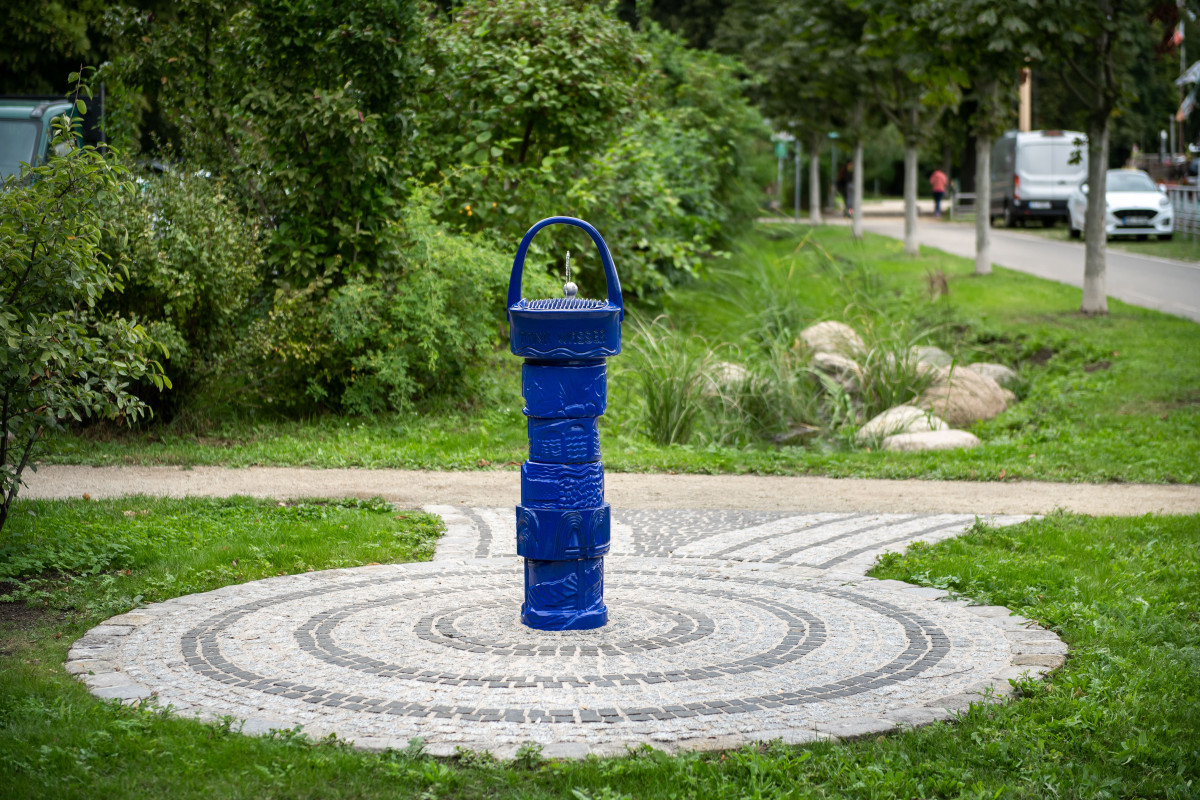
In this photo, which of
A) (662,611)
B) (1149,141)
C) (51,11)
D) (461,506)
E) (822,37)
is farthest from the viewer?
(1149,141)

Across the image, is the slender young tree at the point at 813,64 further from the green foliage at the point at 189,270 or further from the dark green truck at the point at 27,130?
the green foliage at the point at 189,270

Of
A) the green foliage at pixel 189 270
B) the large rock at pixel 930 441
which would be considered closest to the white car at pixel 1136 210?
the large rock at pixel 930 441

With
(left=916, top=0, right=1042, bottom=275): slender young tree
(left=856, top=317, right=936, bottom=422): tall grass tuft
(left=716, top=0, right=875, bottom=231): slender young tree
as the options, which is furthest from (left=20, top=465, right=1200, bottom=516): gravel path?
(left=716, top=0, right=875, bottom=231): slender young tree

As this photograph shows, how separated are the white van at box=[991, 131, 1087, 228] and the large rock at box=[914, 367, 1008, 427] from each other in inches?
1059

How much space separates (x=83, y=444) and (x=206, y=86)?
12.6ft

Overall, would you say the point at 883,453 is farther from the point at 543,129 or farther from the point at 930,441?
the point at 543,129

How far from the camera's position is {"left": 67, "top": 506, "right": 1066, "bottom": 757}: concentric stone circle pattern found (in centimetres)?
428

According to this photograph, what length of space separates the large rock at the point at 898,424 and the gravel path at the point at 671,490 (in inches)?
68.0

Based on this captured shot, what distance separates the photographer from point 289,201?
1115 centimetres

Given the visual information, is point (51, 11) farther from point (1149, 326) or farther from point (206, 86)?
point (1149, 326)

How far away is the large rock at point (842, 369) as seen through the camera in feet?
40.9

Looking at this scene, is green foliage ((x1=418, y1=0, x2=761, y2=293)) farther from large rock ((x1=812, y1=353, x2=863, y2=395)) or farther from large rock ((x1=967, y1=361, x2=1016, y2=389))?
large rock ((x1=967, y1=361, x2=1016, y2=389))

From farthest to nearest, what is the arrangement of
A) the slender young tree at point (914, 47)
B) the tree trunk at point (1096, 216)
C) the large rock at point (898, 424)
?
the slender young tree at point (914, 47)
the tree trunk at point (1096, 216)
the large rock at point (898, 424)

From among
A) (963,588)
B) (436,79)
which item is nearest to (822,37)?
(436,79)
